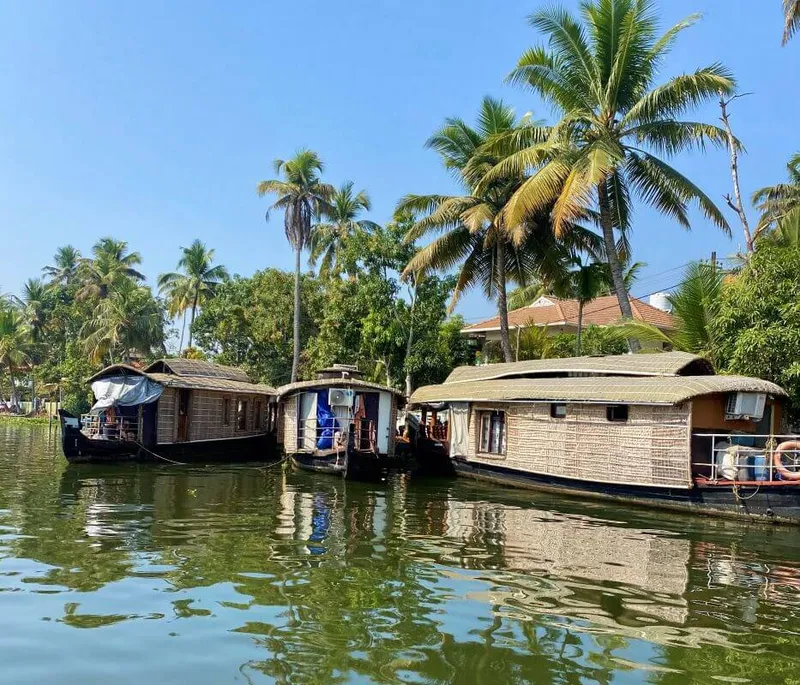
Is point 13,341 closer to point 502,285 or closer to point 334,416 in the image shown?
point 334,416

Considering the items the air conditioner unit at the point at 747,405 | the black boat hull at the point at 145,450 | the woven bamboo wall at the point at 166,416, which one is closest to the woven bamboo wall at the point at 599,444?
the air conditioner unit at the point at 747,405

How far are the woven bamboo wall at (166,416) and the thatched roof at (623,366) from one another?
8.40m

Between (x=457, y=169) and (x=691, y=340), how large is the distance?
28.5 ft

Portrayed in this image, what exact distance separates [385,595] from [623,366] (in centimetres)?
919

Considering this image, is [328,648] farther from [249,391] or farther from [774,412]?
[249,391]

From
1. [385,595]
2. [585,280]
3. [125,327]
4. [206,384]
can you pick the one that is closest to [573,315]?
[585,280]

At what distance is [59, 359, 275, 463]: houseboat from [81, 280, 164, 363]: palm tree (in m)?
12.5

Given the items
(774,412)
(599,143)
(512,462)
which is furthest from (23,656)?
(599,143)

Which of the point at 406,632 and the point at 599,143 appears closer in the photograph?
the point at 406,632

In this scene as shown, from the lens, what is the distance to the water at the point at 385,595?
16.3 ft

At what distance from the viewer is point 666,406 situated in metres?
12.0

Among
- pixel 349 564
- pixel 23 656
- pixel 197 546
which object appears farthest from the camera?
pixel 197 546

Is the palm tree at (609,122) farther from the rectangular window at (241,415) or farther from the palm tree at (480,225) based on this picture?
the rectangular window at (241,415)

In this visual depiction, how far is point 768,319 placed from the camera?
43.6ft
